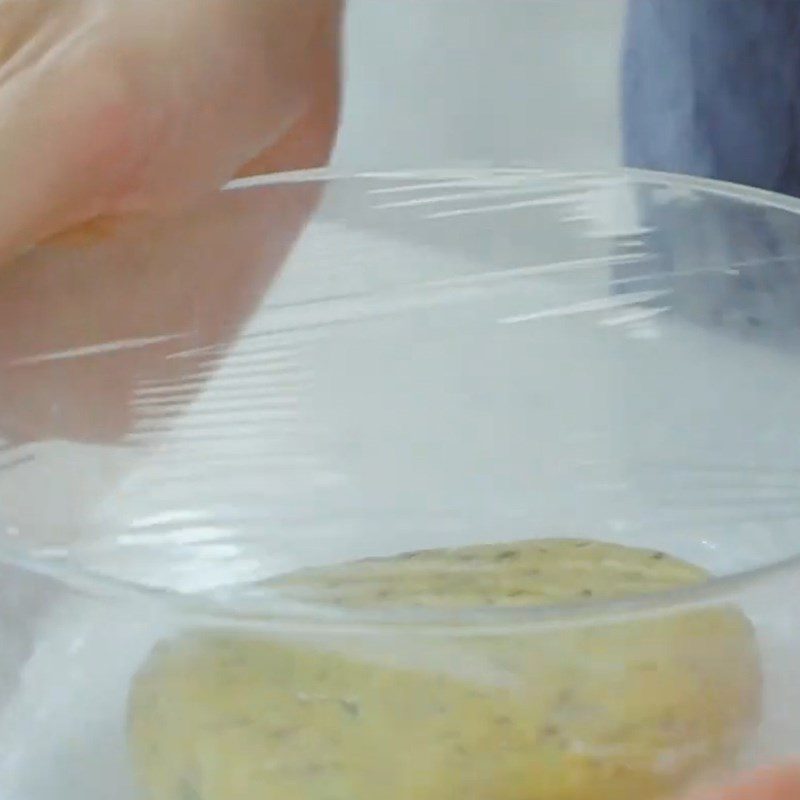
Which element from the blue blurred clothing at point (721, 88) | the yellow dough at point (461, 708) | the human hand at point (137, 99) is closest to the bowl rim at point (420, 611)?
the yellow dough at point (461, 708)

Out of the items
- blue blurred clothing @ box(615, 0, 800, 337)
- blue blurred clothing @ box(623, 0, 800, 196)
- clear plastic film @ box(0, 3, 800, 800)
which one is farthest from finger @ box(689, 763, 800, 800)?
blue blurred clothing @ box(623, 0, 800, 196)

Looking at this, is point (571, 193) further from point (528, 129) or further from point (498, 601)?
point (528, 129)

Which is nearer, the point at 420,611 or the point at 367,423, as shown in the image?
the point at 420,611

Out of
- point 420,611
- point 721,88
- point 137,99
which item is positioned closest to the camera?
point 420,611

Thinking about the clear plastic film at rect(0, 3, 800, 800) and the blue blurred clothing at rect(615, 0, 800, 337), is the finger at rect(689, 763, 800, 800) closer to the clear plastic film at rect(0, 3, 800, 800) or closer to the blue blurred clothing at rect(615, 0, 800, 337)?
the clear plastic film at rect(0, 3, 800, 800)

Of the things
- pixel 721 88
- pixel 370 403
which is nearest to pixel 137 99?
pixel 370 403

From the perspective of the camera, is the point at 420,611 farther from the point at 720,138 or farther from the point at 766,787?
the point at 720,138

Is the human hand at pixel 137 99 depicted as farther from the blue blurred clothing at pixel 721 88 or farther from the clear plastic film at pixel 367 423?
the blue blurred clothing at pixel 721 88
